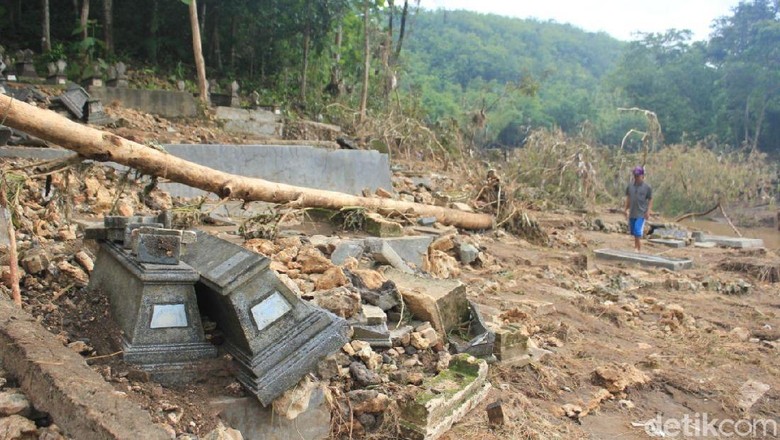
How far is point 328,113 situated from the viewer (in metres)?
14.8

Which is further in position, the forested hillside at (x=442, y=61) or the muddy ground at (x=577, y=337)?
the forested hillside at (x=442, y=61)

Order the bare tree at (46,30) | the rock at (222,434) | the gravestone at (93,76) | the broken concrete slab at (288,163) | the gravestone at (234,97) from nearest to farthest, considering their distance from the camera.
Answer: the rock at (222,434) → the broken concrete slab at (288,163) → the gravestone at (93,76) → the bare tree at (46,30) → the gravestone at (234,97)

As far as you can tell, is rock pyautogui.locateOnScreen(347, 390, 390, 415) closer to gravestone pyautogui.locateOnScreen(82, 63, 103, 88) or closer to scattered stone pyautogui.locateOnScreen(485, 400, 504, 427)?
scattered stone pyautogui.locateOnScreen(485, 400, 504, 427)

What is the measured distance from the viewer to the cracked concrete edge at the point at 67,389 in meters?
2.07

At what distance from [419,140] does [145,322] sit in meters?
12.1

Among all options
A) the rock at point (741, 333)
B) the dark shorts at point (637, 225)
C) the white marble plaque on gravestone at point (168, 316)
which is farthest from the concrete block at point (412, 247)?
the dark shorts at point (637, 225)

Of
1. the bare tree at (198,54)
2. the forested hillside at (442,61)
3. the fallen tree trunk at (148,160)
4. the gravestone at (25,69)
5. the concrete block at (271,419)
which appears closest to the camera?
the concrete block at (271,419)

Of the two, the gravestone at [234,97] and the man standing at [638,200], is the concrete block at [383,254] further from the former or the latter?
the gravestone at [234,97]

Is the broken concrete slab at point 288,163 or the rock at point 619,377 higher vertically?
the broken concrete slab at point 288,163

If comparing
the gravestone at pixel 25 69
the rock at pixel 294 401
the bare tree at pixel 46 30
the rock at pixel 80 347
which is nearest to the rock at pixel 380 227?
the rock at pixel 294 401

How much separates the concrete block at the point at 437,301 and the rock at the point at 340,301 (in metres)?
0.51

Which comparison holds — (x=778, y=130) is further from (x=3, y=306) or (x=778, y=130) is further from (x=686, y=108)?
(x=3, y=306)

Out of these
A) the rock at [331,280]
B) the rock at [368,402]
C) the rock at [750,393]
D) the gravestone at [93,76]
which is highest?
the gravestone at [93,76]

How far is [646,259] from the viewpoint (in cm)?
898
